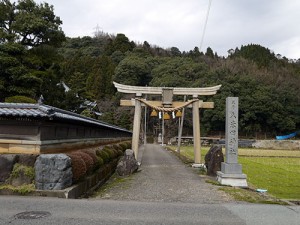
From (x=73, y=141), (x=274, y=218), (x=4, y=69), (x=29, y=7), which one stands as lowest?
(x=274, y=218)

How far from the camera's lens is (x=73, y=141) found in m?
9.70

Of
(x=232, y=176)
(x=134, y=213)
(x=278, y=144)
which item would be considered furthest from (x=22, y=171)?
(x=278, y=144)

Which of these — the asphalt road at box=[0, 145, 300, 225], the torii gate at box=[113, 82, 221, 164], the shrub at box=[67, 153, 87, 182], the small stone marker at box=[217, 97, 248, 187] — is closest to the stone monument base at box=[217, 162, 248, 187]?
the small stone marker at box=[217, 97, 248, 187]

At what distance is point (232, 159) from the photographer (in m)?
10.4

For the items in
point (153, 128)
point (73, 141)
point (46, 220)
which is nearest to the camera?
point (46, 220)

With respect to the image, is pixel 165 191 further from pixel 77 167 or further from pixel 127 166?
pixel 127 166

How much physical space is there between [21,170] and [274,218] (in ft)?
17.8

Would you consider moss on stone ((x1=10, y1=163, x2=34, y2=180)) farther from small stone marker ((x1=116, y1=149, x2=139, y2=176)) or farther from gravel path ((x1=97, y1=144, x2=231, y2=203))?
small stone marker ((x1=116, y1=149, x2=139, y2=176))

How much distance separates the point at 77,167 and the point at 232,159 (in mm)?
5454

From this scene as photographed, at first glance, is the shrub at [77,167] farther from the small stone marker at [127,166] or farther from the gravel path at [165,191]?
the small stone marker at [127,166]

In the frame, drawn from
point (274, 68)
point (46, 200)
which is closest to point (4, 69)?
point (46, 200)

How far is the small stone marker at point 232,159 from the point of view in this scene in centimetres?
1005

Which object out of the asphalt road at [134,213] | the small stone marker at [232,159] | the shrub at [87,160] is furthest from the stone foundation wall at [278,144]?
the asphalt road at [134,213]

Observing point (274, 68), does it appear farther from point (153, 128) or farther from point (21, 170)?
point (21, 170)
